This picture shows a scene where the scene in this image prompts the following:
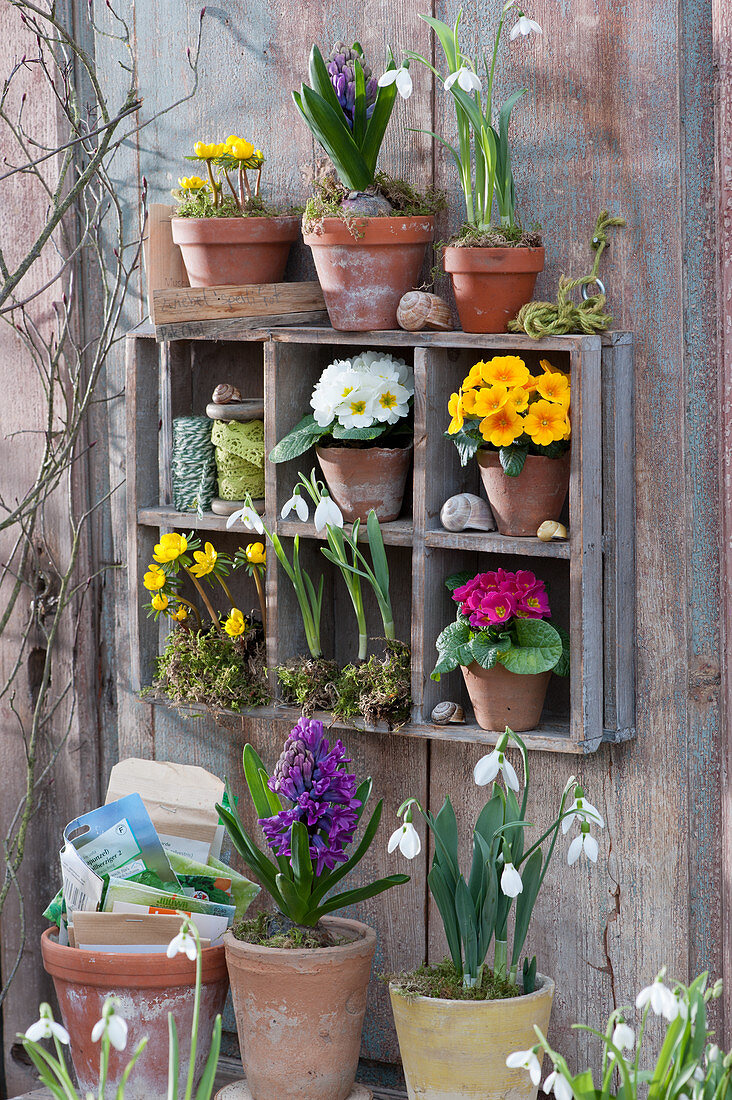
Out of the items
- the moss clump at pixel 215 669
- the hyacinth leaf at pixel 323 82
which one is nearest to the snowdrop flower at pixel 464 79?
the hyacinth leaf at pixel 323 82

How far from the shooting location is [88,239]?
2439 millimetres

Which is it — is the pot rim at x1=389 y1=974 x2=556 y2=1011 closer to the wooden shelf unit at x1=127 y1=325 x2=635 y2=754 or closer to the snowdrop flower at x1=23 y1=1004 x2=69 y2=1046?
the wooden shelf unit at x1=127 y1=325 x2=635 y2=754

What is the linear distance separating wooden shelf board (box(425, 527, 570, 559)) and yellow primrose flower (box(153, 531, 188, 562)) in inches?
18.2

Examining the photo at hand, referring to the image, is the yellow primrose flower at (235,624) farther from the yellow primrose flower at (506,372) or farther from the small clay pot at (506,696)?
the yellow primrose flower at (506,372)

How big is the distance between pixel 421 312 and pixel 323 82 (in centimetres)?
38

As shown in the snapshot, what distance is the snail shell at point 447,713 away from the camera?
2025 millimetres

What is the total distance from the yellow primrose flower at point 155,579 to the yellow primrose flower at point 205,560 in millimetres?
58

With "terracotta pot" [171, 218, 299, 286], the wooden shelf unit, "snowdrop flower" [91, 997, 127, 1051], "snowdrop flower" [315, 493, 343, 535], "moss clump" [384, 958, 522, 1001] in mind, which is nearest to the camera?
"snowdrop flower" [91, 997, 127, 1051]

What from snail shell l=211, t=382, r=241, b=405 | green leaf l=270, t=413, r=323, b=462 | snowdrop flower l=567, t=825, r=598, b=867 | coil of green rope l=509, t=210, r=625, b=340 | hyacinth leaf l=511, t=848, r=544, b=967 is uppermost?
coil of green rope l=509, t=210, r=625, b=340

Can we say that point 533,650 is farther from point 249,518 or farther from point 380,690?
point 249,518

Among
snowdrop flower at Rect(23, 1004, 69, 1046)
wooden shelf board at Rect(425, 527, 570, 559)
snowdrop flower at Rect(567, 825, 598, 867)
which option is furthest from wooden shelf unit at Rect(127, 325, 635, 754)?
snowdrop flower at Rect(23, 1004, 69, 1046)

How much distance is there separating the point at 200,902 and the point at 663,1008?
95cm

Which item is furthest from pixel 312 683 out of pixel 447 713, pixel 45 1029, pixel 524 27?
pixel 524 27

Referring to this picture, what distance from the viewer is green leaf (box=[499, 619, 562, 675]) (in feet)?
6.32
